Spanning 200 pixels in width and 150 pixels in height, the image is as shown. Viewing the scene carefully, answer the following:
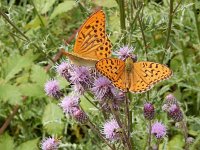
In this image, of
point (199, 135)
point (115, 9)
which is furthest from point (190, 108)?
point (115, 9)

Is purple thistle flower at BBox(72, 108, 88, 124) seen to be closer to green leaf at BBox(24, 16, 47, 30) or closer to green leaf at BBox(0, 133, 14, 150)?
green leaf at BBox(0, 133, 14, 150)

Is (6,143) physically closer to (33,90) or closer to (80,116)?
(33,90)

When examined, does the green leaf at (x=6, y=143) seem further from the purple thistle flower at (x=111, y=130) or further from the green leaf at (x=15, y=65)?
the purple thistle flower at (x=111, y=130)

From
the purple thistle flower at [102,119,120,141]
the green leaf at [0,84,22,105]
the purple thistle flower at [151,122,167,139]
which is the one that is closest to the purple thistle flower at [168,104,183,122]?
the purple thistle flower at [151,122,167,139]

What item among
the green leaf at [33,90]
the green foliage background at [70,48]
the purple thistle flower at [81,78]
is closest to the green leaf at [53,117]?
the green foliage background at [70,48]

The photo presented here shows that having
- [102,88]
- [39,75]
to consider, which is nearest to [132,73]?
[102,88]

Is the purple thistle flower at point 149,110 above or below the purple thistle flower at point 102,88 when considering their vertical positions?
below
